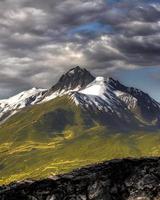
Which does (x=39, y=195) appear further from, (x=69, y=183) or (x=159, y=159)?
(x=159, y=159)

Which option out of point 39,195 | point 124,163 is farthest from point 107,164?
point 39,195

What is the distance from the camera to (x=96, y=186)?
890 inches

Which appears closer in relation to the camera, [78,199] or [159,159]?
[78,199]

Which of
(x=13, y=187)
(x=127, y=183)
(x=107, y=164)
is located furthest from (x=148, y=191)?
(x=13, y=187)

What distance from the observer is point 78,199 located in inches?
866

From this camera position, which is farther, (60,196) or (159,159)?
(159,159)

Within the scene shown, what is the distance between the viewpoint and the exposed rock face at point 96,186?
2208 cm

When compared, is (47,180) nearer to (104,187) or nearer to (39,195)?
(39,195)

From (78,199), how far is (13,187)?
314cm

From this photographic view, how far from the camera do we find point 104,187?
74.2 ft

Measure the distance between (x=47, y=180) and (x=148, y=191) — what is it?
482 cm

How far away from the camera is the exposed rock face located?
22.1 metres

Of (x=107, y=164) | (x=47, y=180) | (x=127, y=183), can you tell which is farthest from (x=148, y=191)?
(x=47, y=180)

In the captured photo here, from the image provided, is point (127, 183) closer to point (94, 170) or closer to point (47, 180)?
point (94, 170)
